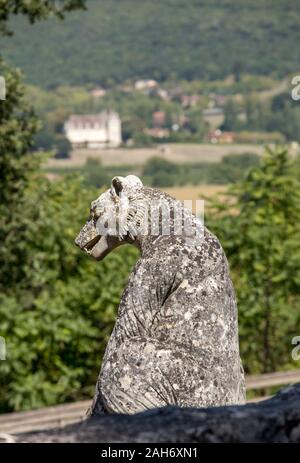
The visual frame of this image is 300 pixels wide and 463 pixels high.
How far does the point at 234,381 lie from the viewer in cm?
604

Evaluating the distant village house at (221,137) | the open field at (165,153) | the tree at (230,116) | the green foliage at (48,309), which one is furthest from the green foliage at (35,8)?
the tree at (230,116)

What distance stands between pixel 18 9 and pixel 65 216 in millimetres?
5309

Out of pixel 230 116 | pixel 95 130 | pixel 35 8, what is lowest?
pixel 95 130

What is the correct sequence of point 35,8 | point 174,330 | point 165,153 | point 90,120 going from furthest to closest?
point 90,120 → point 165,153 → point 35,8 → point 174,330

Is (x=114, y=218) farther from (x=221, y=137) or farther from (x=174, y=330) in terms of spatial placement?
(x=221, y=137)

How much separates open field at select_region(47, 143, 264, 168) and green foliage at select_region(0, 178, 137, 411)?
92650 mm

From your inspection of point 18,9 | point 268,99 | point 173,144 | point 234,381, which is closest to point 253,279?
point 18,9

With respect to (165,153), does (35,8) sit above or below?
above

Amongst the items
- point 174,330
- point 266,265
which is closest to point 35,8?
point 266,265

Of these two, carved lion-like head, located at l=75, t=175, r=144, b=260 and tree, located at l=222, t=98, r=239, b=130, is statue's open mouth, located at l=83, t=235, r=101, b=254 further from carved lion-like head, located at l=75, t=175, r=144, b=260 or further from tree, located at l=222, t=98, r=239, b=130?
tree, located at l=222, t=98, r=239, b=130

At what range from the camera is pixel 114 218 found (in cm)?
655

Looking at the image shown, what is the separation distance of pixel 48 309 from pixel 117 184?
15.1 metres

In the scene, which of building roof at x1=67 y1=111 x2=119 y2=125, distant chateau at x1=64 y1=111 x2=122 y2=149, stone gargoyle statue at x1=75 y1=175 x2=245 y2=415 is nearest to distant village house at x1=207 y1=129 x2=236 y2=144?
distant chateau at x1=64 y1=111 x2=122 y2=149
